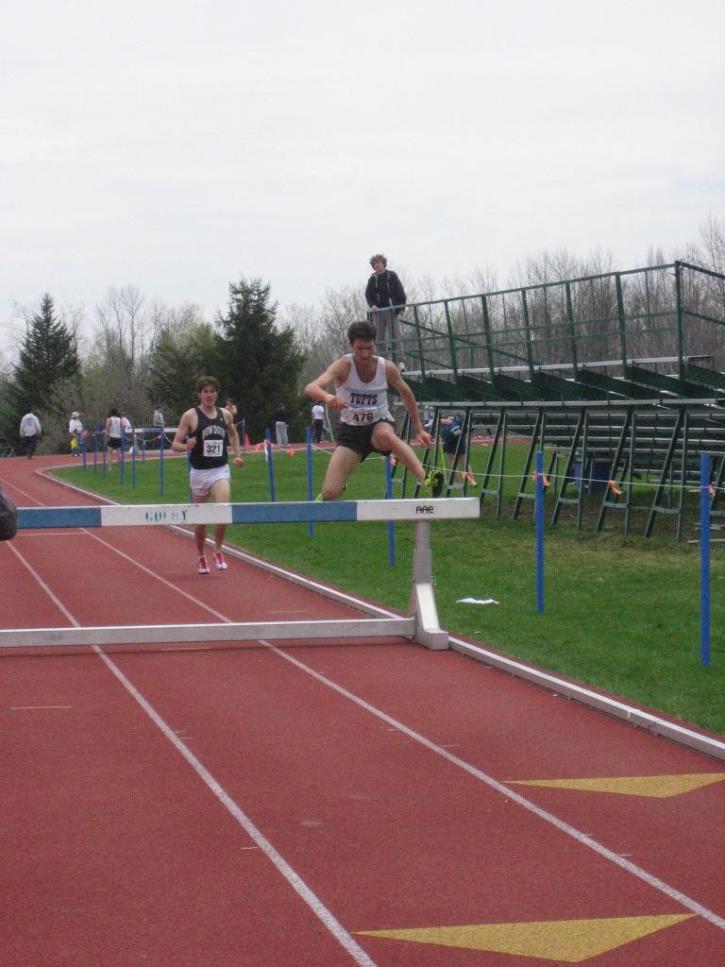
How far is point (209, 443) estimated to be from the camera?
15.4 m

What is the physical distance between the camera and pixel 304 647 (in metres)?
11.6

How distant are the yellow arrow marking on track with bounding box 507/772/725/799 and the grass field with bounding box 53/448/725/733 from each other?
1.15 meters

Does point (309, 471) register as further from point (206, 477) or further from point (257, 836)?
point (257, 836)

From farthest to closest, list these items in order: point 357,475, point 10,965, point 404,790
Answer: point 357,475, point 404,790, point 10,965

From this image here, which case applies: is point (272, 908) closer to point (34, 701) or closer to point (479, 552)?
point (34, 701)

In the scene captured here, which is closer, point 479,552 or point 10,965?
point 10,965

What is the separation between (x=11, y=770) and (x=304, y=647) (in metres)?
4.46

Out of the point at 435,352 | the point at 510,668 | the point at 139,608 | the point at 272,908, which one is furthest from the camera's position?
the point at 435,352

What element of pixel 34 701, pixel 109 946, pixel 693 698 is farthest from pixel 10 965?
pixel 693 698

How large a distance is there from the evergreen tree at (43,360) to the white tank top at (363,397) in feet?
224

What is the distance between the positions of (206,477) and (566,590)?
12.8ft

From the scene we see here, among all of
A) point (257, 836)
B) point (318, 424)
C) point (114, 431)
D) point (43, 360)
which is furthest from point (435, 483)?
point (43, 360)

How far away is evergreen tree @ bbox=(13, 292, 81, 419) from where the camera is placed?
257ft

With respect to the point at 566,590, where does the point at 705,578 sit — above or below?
above
